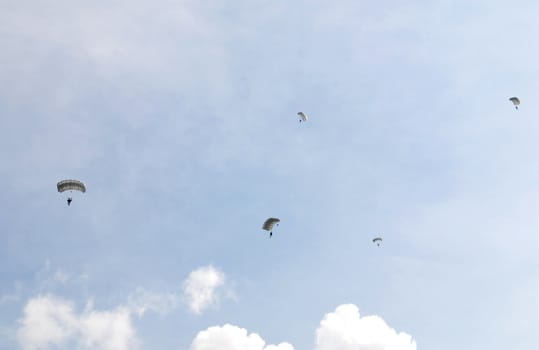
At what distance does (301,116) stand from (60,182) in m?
53.7

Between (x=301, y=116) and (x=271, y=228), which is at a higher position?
(x=301, y=116)

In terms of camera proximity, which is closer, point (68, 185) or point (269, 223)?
point (68, 185)

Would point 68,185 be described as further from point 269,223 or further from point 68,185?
→ point 269,223

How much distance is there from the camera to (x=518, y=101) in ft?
452

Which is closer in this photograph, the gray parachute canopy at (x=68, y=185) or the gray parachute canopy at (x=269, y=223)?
the gray parachute canopy at (x=68, y=185)

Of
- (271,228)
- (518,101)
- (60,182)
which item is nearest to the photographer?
(60,182)

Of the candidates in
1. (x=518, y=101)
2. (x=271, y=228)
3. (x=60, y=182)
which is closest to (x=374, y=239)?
(x=271, y=228)

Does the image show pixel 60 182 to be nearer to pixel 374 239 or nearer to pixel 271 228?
pixel 271 228

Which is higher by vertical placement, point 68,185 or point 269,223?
point 68,185

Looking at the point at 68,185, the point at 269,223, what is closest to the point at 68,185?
the point at 68,185

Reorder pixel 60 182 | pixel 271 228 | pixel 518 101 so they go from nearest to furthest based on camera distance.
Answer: pixel 60 182 → pixel 271 228 → pixel 518 101

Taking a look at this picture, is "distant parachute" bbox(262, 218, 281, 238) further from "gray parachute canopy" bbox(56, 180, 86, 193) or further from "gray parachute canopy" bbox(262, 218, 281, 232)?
"gray parachute canopy" bbox(56, 180, 86, 193)

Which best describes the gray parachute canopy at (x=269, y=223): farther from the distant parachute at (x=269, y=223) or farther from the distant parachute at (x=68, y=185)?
the distant parachute at (x=68, y=185)

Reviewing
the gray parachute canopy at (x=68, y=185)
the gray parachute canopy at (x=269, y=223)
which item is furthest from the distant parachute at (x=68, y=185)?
the gray parachute canopy at (x=269, y=223)
